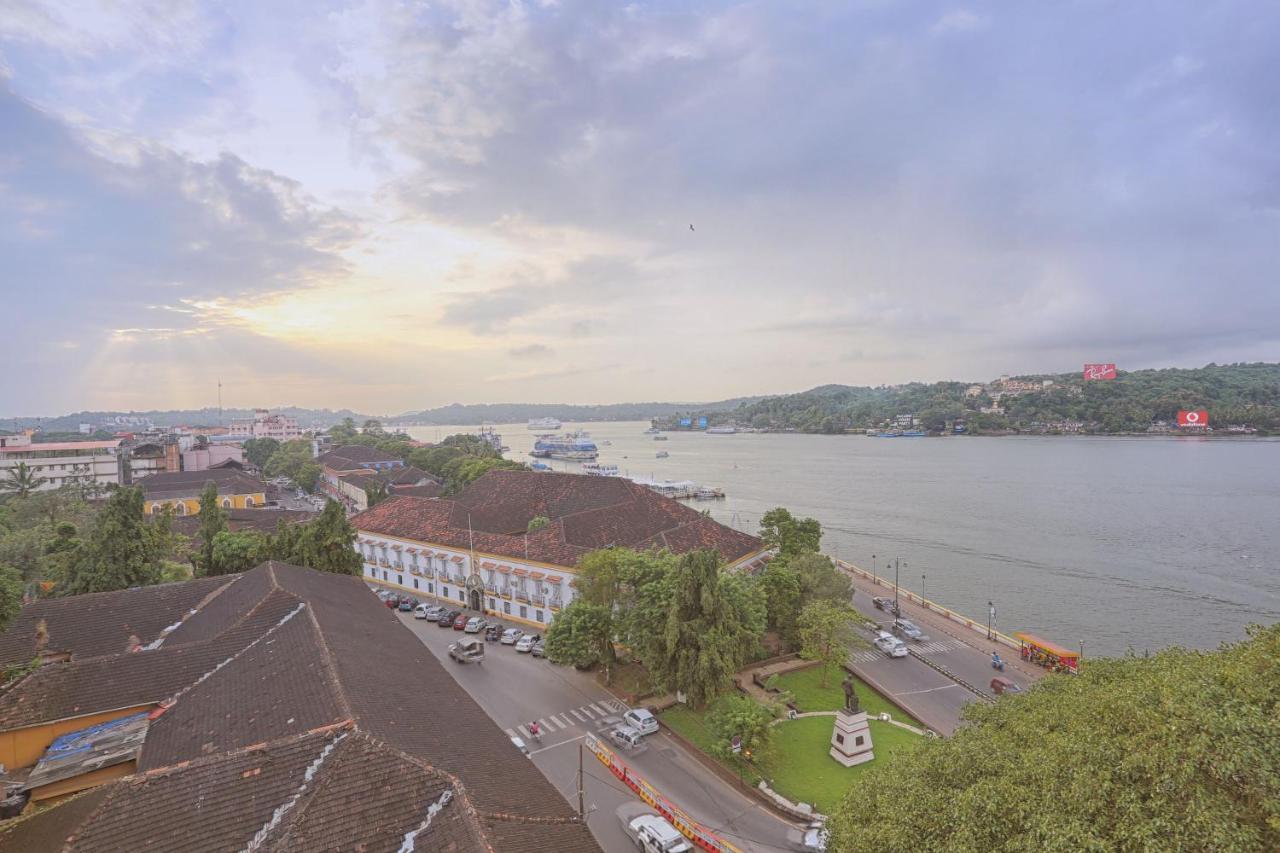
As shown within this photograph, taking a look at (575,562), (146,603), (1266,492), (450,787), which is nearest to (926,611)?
(575,562)

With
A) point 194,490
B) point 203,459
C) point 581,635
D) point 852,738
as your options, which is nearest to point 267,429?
point 203,459

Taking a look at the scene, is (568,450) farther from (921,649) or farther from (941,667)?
(941,667)

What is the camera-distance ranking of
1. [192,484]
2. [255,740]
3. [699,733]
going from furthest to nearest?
[192,484]
[699,733]
[255,740]

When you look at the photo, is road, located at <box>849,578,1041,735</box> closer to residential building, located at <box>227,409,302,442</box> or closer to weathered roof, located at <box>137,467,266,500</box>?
weathered roof, located at <box>137,467,266,500</box>

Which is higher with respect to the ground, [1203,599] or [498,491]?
[498,491]

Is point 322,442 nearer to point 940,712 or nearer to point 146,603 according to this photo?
point 146,603

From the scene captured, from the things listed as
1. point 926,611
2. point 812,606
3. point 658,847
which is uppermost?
point 812,606
